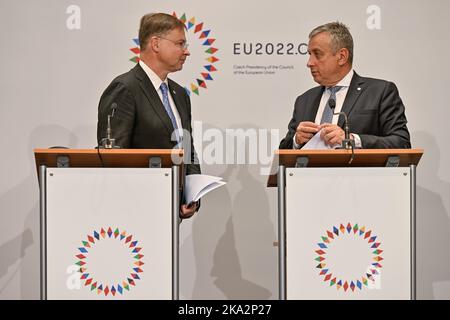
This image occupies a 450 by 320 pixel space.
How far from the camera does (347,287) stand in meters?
3.46

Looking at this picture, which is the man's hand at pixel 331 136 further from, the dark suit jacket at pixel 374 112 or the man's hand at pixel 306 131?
the dark suit jacket at pixel 374 112

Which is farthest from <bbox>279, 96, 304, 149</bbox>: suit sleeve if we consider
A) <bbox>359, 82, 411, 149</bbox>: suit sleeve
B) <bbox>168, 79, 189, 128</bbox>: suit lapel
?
<bbox>168, 79, 189, 128</bbox>: suit lapel

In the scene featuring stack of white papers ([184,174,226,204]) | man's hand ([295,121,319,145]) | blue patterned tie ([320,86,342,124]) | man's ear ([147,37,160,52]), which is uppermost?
man's ear ([147,37,160,52])

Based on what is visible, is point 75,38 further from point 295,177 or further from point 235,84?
point 295,177

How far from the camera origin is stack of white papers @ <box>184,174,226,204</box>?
143 inches

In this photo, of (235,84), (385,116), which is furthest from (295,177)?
(235,84)

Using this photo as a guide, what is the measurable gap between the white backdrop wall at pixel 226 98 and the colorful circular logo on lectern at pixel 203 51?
0.07 ft

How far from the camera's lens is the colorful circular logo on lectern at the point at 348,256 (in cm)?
346

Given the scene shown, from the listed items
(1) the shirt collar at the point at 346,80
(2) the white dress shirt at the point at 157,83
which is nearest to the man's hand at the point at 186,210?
(2) the white dress shirt at the point at 157,83

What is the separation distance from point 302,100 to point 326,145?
53.9 inches

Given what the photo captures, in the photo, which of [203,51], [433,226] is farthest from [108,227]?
[433,226]

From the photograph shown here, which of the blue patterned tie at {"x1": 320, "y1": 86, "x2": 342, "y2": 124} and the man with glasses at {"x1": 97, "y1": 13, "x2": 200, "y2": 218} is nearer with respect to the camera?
the man with glasses at {"x1": 97, "y1": 13, "x2": 200, "y2": 218}

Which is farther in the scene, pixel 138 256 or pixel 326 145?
pixel 326 145

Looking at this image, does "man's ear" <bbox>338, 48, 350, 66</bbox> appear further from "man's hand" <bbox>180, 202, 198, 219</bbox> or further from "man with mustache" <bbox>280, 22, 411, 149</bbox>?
"man's hand" <bbox>180, 202, 198, 219</bbox>
